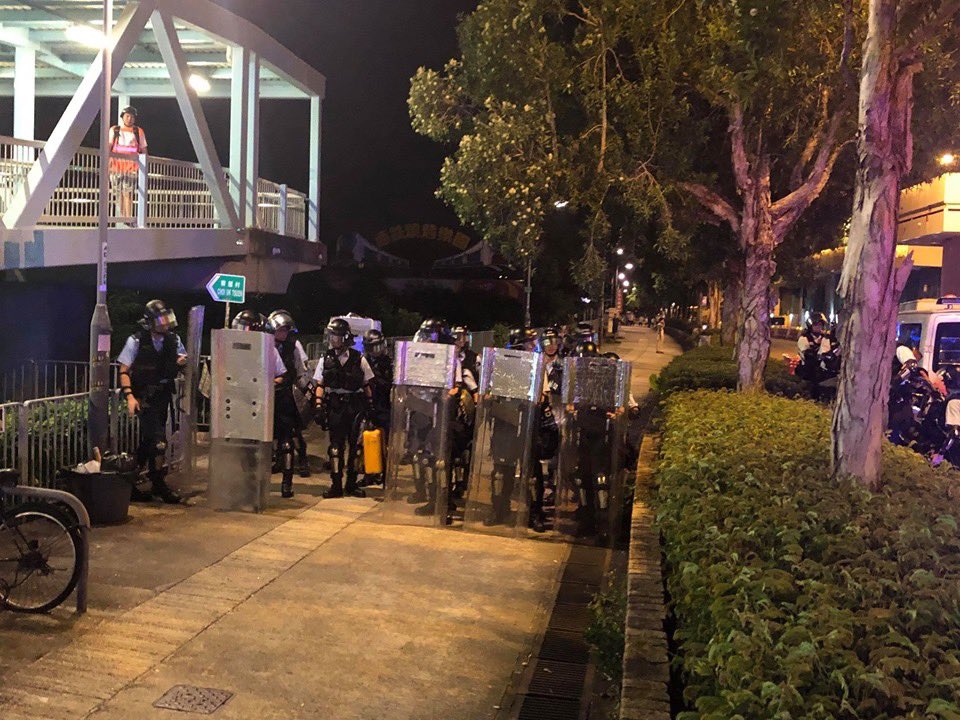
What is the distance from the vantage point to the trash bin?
815 centimetres

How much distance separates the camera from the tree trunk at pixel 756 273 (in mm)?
12883

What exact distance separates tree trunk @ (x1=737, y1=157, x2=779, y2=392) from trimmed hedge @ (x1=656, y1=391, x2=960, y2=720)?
654cm

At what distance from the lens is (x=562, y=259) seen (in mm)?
39188

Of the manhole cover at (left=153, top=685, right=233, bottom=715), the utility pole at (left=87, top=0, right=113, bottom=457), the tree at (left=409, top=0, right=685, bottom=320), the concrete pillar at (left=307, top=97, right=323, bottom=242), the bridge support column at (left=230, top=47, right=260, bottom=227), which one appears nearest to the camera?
the manhole cover at (left=153, top=685, right=233, bottom=715)

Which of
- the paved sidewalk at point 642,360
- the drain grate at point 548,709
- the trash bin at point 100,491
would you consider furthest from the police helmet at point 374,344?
the paved sidewalk at point 642,360

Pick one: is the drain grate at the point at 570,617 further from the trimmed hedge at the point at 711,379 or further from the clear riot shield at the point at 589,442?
the trimmed hedge at the point at 711,379

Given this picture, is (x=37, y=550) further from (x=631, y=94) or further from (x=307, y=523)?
(x=631, y=94)

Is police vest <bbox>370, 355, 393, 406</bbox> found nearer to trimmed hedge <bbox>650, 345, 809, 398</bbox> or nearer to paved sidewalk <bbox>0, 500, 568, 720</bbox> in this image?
paved sidewalk <bbox>0, 500, 568, 720</bbox>

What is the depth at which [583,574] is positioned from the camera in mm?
7777

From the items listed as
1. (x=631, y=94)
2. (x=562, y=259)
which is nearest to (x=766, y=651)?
(x=631, y=94)

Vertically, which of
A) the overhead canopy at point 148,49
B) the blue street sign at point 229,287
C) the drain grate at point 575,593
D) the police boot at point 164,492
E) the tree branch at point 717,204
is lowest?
the drain grate at point 575,593

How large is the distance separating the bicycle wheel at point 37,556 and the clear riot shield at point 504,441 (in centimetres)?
384

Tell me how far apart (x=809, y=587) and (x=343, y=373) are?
23.2 feet

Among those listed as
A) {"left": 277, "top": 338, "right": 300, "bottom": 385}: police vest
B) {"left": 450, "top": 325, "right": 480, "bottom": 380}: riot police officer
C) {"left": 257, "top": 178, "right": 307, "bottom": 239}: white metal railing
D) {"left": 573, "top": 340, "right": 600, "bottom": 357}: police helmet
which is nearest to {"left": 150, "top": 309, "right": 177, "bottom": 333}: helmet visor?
{"left": 277, "top": 338, "right": 300, "bottom": 385}: police vest
